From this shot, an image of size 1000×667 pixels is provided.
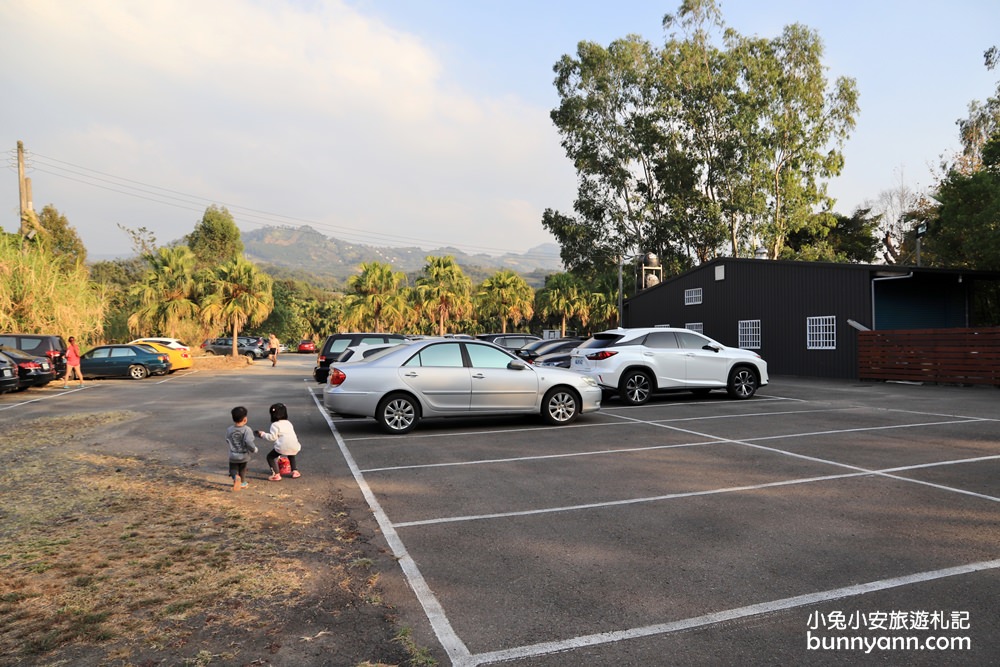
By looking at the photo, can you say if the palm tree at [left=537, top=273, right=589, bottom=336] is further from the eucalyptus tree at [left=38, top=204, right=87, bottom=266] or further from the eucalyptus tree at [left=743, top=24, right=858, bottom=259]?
the eucalyptus tree at [left=38, top=204, right=87, bottom=266]

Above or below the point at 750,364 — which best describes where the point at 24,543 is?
below

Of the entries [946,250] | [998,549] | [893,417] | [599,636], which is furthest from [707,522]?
[946,250]

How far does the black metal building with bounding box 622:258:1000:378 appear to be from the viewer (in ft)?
77.6

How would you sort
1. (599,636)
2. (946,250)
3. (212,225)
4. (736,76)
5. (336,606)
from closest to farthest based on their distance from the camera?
(599,636), (336,606), (946,250), (736,76), (212,225)

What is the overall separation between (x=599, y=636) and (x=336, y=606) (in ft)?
5.12

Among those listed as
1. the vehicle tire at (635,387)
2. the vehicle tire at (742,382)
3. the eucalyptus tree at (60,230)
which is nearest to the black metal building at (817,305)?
the vehicle tire at (742,382)

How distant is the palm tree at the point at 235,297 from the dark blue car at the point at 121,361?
15898mm

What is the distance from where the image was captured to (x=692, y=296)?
3206cm

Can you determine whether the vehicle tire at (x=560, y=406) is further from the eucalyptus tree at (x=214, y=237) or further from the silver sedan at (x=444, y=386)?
the eucalyptus tree at (x=214, y=237)

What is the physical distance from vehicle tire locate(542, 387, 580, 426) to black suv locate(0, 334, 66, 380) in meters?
18.5

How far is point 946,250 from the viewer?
36.2 m

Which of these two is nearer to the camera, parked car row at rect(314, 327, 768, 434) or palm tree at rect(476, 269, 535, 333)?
parked car row at rect(314, 327, 768, 434)

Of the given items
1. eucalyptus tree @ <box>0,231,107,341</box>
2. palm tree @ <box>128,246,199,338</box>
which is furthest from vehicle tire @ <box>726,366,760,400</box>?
palm tree @ <box>128,246,199,338</box>

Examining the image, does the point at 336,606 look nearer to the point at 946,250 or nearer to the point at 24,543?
the point at 24,543
